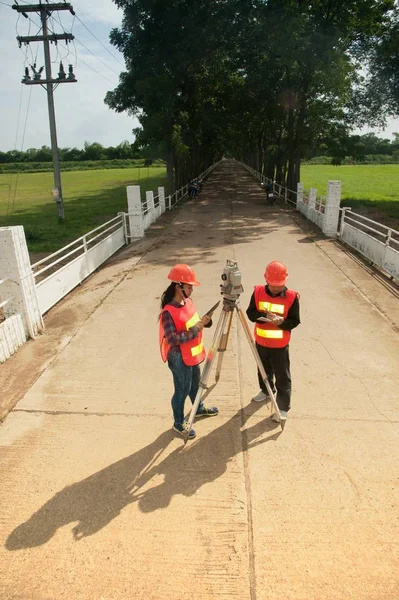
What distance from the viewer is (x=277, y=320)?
368cm

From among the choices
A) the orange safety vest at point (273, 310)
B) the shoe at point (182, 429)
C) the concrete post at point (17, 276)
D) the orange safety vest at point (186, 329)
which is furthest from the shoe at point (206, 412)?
the concrete post at point (17, 276)

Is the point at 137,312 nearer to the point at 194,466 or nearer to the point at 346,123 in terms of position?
the point at 194,466

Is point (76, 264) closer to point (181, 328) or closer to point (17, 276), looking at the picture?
point (17, 276)

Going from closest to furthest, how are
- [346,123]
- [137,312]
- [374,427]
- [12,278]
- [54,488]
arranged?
[54,488] → [374,427] → [12,278] → [137,312] → [346,123]

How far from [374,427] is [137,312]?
454 centimetres

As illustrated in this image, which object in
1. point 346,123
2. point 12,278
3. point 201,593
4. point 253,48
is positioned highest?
point 253,48

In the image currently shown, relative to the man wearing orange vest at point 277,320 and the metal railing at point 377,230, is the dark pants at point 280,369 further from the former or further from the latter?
the metal railing at point 377,230

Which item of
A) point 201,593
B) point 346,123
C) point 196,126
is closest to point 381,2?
point 346,123

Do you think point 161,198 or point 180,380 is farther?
point 161,198

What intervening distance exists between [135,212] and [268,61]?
13.6 metres

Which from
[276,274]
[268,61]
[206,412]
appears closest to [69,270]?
[206,412]

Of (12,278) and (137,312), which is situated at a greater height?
(12,278)

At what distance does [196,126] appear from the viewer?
1035 inches

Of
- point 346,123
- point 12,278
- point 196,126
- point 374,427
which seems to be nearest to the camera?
point 374,427
